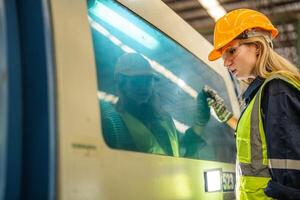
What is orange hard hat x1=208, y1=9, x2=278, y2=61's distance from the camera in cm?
164

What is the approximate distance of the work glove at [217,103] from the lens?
2.22m

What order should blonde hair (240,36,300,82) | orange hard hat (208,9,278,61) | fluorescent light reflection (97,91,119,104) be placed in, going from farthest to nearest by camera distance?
orange hard hat (208,9,278,61), blonde hair (240,36,300,82), fluorescent light reflection (97,91,119,104)

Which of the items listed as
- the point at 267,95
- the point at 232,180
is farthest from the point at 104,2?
the point at 232,180

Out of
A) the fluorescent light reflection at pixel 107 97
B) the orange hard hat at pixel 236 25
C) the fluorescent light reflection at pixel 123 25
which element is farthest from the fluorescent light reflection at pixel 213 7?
the fluorescent light reflection at pixel 107 97

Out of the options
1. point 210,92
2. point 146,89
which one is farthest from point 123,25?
point 210,92

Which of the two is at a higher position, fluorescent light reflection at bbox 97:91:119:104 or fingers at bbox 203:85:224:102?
fingers at bbox 203:85:224:102

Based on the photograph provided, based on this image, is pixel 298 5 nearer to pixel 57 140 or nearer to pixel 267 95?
pixel 267 95

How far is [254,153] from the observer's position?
1.42 m

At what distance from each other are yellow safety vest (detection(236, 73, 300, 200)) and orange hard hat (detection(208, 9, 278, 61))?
12.3 inches

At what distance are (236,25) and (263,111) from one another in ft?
1.44

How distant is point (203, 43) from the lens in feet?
7.75

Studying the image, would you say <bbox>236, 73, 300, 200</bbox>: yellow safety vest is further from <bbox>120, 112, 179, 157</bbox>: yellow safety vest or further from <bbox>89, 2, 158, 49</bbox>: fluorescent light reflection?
<bbox>89, 2, 158, 49</bbox>: fluorescent light reflection

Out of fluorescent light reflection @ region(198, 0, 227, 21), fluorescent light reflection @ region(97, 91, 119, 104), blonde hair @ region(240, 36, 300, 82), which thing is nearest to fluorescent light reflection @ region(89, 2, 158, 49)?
fluorescent light reflection @ region(97, 91, 119, 104)

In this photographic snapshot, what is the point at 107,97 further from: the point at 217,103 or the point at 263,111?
the point at 217,103
